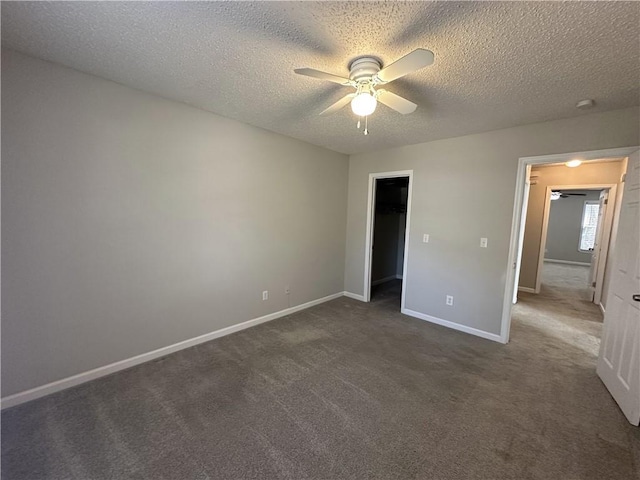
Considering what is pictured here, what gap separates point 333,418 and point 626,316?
2.50 m

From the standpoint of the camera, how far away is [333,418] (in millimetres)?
1878

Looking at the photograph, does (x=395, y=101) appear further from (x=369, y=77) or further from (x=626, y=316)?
(x=626, y=316)

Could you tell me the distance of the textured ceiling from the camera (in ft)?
4.44

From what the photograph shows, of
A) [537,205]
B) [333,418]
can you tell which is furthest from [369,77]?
[537,205]

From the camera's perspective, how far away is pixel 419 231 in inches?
148

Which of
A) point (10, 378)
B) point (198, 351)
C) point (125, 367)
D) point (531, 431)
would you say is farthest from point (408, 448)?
point (10, 378)

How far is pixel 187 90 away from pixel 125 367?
254 cm

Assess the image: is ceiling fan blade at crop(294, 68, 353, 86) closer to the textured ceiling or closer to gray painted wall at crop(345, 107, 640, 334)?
the textured ceiling

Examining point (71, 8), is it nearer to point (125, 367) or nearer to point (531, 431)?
point (125, 367)

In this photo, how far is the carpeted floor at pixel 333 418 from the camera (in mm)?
1518

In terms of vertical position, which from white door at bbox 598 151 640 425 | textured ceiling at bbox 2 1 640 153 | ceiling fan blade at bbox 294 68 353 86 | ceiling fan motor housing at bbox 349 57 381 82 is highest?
textured ceiling at bbox 2 1 640 153

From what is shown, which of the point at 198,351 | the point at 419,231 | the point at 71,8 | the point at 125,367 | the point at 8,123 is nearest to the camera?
the point at 71,8

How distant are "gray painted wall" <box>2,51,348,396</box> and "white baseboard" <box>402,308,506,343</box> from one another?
7.00 ft

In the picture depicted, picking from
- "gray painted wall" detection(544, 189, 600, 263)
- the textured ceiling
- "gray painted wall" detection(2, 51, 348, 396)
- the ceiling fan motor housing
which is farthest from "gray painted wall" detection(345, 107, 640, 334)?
"gray painted wall" detection(544, 189, 600, 263)
